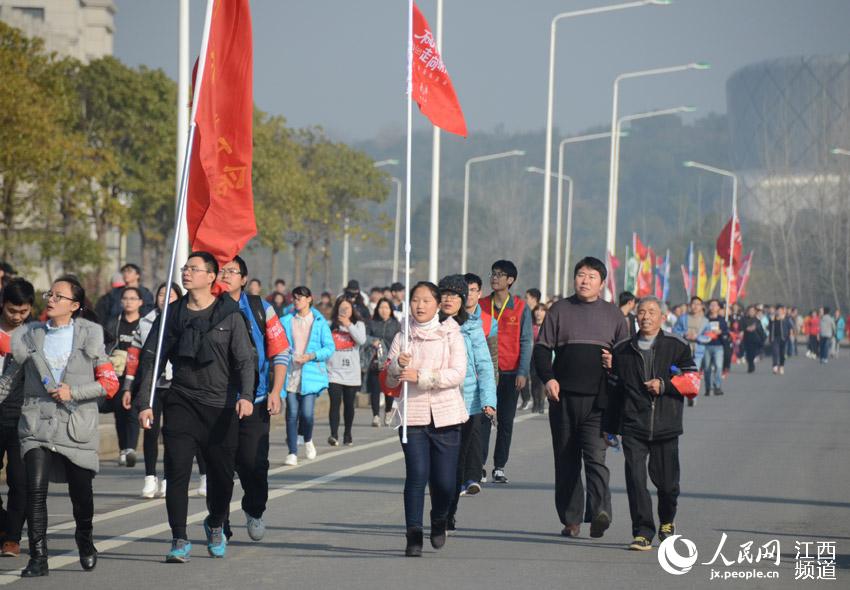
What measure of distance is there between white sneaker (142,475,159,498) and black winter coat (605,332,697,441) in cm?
423

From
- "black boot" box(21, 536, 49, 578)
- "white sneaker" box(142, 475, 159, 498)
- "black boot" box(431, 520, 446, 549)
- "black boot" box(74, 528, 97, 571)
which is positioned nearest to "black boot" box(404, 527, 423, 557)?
"black boot" box(431, 520, 446, 549)

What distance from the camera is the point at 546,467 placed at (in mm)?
15383

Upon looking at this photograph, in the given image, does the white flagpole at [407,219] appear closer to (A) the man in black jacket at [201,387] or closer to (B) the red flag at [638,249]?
(A) the man in black jacket at [201,387]

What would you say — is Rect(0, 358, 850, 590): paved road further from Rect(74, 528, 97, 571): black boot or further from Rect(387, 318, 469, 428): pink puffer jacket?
Rect(387, 318, 469, 428): pink puffer jacket

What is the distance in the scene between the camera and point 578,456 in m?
10.4

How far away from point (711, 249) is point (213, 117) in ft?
409

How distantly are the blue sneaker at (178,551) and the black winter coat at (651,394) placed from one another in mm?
2815

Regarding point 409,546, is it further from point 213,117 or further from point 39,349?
point 213,117

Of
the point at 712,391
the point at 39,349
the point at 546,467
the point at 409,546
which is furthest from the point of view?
the point at 712,391

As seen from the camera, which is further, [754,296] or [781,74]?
[781,74]

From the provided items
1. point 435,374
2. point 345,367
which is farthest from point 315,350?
point 435,374

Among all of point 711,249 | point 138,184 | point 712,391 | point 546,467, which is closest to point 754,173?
point 711,249

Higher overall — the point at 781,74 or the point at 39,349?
the point at 781,74

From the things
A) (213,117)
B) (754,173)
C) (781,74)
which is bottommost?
(213,117)
